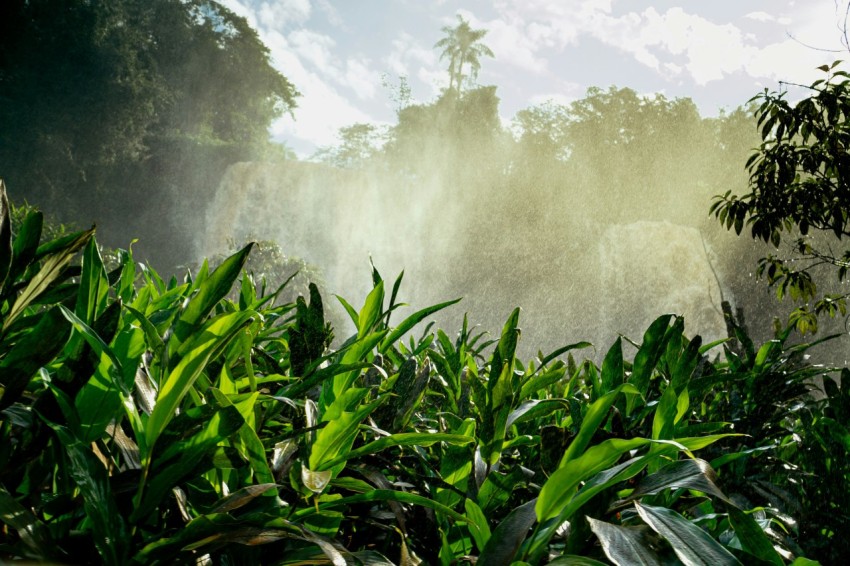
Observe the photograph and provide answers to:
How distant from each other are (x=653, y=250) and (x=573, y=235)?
9.40 feet

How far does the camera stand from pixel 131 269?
801 millimetres

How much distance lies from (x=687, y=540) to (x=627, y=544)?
0.04m

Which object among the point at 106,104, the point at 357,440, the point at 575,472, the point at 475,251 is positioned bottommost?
the point at 357,440

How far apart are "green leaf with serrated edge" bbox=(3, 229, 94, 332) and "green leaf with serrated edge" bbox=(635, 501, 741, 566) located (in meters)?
0.46

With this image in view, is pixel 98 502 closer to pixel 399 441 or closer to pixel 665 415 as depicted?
pixel 399 441

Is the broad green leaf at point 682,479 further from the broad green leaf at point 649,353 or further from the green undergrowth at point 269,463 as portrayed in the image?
the broad green leaf at point 649,353

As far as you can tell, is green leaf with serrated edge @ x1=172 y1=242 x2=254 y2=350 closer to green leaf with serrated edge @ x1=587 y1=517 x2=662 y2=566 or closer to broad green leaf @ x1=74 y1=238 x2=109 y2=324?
broad green leaf @ x1=74 y1=238 x2=109 y2=324

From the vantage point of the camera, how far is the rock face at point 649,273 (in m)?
20.1

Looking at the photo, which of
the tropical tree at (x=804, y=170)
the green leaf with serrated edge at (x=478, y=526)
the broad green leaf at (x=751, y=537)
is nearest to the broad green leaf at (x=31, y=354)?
the green leaf with serrated edge at (x=478, y=526)

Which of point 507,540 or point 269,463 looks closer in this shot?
point 507,540

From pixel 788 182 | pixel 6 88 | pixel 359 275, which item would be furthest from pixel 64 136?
pixel 788 182

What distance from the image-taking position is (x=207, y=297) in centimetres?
47

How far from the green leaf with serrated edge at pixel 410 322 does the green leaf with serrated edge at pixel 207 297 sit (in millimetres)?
242

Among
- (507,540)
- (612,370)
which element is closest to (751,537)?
(507,540)
